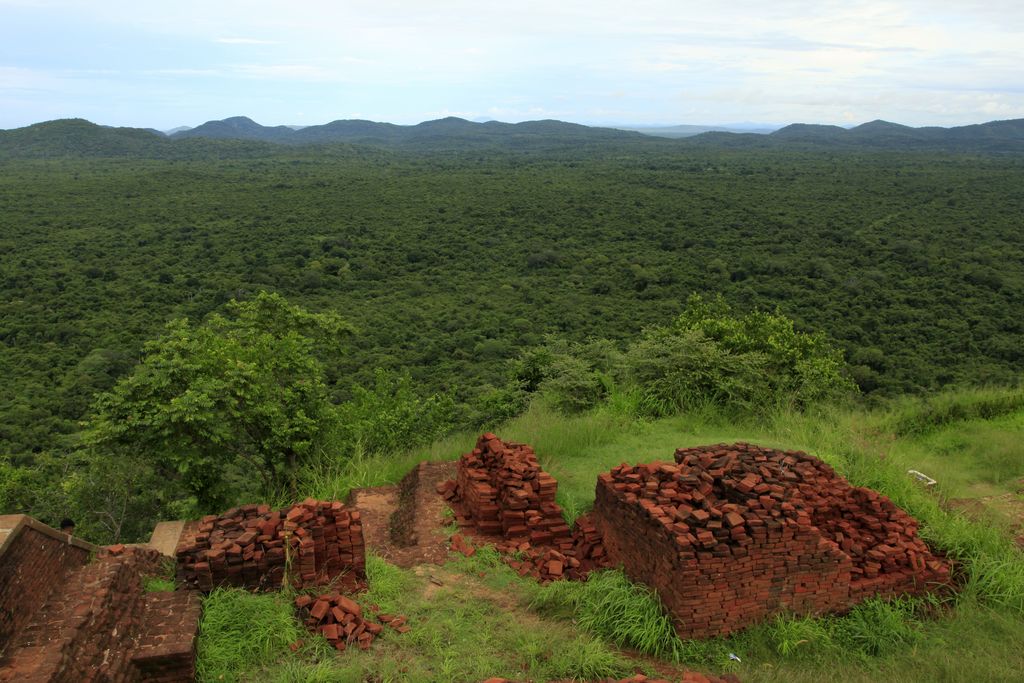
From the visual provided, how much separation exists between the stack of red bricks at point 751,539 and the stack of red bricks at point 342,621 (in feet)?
6.57

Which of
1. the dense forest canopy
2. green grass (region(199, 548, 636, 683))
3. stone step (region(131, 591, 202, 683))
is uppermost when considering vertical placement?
stone step (region(131, 591, 202, 683))

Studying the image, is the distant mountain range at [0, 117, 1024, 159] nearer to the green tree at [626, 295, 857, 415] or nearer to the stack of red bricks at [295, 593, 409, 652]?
the green tree at [626, 295, 857, 415]

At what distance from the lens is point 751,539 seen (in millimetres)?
5031

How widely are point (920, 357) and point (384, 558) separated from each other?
25798mm

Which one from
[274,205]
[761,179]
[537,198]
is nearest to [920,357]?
[537,198]

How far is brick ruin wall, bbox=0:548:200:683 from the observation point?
3764mm

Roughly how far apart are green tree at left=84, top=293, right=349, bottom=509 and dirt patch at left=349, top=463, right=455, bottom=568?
6.27 ft

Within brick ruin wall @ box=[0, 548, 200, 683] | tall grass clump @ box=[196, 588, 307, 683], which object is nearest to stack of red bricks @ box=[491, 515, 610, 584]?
tall grass clump @ box=[196, 588, 307, 683]

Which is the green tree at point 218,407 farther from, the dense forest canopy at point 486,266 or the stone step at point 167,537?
the dense forest canopy at point 486,266

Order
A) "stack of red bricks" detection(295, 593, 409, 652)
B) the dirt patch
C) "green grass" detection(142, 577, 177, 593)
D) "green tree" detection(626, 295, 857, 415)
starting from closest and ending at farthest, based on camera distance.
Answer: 1. "stack of red bricks" detection(295, 593, 409, 652)
2. "green grass" detection(142, 577, 177, 593)
3. the dirt patch
4. "green tree" detection(626, 295, 857, 415)

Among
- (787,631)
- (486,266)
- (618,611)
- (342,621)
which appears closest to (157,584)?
(342,621)

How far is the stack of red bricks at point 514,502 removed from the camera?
20.7 ft

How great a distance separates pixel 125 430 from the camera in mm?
7793

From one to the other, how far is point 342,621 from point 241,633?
66cm
